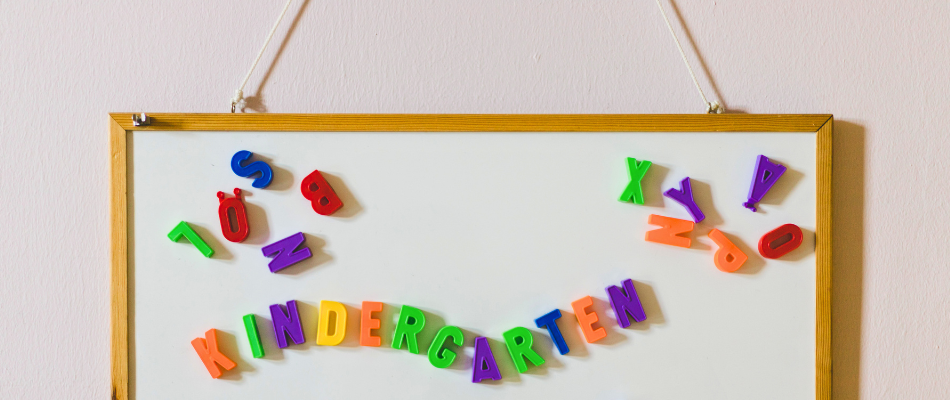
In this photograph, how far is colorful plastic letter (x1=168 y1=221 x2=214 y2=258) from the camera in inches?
28.8

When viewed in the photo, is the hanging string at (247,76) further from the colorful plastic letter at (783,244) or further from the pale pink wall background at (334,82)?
the colorful plastic letter at (783,244)

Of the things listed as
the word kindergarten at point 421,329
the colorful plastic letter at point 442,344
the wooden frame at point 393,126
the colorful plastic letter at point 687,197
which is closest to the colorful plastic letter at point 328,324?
the word kindergarten at point 421,329

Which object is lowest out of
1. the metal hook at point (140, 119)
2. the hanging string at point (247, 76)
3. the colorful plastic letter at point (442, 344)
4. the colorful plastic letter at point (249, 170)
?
the colorful plastic letter at point (442, 344)

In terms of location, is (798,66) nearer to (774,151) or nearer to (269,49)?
(774,151)

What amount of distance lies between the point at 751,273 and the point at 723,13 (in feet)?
1.19

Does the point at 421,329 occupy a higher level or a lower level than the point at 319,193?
lower

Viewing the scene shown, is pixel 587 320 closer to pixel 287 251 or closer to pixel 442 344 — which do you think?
pixel 442 344

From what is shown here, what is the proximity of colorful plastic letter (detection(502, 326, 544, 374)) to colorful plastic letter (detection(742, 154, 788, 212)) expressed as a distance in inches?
13.8

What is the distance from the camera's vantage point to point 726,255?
732mm


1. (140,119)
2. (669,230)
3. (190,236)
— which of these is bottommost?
(669,230)

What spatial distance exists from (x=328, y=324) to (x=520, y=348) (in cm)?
26

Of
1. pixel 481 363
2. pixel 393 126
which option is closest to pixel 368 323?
pixel 481 363

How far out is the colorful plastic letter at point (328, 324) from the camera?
73 centimetres

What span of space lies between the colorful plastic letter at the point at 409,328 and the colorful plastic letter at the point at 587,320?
0.21m
